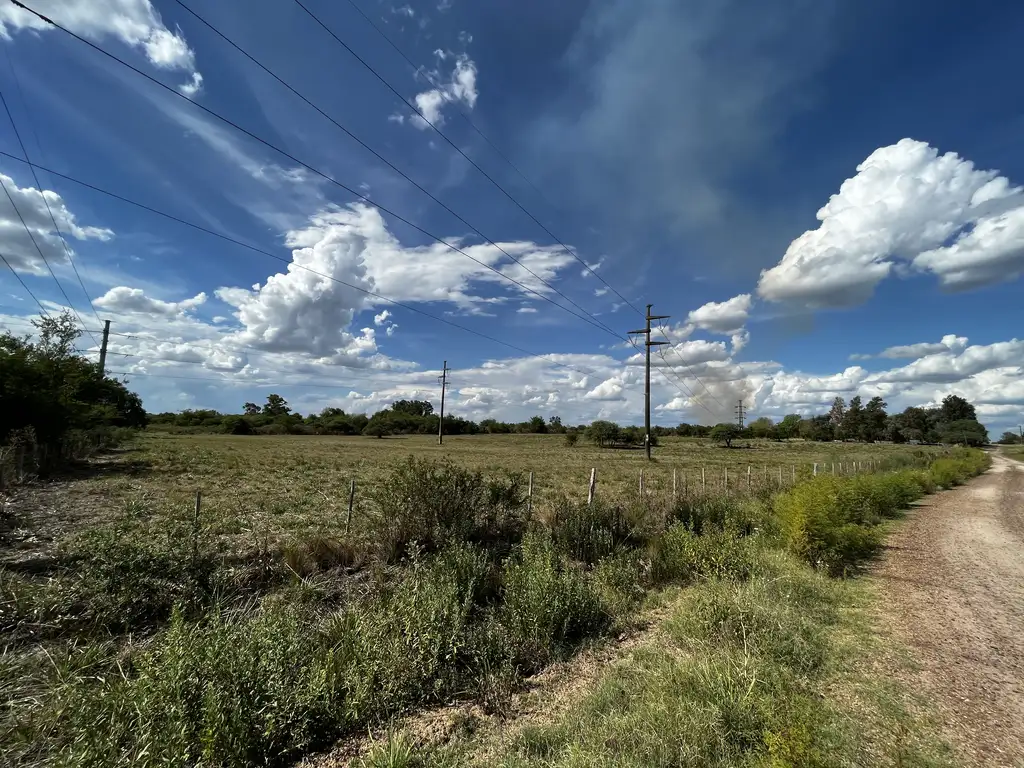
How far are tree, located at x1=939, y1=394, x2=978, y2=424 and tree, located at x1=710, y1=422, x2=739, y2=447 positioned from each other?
330ft

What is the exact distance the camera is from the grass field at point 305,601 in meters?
4.34

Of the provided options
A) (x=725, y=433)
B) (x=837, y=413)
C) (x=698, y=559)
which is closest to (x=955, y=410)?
(x=837, y=413)

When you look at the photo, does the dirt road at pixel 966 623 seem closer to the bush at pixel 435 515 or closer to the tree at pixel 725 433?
the bush at pixel 435 515

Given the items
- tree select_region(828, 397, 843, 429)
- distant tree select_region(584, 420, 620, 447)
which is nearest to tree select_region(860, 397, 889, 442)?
tree select_region(828, 397, 843, 429)

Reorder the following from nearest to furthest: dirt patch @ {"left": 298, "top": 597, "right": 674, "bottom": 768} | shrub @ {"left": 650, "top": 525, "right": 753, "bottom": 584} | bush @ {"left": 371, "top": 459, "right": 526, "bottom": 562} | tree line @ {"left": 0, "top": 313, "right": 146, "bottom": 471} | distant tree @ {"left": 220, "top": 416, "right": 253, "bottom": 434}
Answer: dirt patch @ {"left": 298, "top": 597, "right": 674, "bottom": 768} < shrub @ {"left": 650, "top": 525, "right": 753, "bottom": 584} < bush @ {"left": 371, "top": 459, "right": 526, "bottom": 562} < tree line @ {"left": 0, "top": 313, "right": 146, "bottom": 471} < distant tree @ {"left": 220, "top": 416, "right": 253, "bottom": 434}

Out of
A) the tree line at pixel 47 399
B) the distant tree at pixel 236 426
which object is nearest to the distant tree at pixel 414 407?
the distant tree at pixel 236 426

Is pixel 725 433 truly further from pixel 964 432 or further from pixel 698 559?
pixel 698 559

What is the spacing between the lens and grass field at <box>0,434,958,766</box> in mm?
4340

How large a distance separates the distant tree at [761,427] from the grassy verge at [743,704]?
127 metres

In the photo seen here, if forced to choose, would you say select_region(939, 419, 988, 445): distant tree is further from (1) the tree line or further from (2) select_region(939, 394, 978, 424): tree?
(1) the tree line

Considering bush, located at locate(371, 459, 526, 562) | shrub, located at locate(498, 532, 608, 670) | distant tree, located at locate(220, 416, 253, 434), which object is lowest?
shrub, located at locate(498, 532, 608, 670)

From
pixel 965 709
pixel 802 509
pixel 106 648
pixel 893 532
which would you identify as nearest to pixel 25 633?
pixel 106 648

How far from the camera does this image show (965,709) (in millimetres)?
4648

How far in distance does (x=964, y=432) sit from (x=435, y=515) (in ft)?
516
